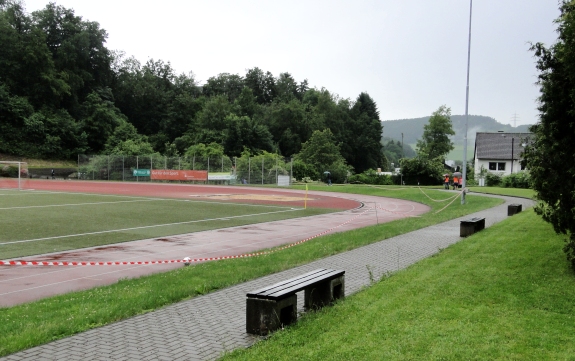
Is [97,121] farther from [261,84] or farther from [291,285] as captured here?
[291,285]

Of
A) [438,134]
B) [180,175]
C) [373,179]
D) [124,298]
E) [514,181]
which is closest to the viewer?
[124,298]

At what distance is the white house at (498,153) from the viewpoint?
7562cm

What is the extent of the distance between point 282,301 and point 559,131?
16.8 ft

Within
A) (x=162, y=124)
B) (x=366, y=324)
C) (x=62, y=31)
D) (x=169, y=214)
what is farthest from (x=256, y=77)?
(x=366, y=324)

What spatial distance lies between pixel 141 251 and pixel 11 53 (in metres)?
87.4

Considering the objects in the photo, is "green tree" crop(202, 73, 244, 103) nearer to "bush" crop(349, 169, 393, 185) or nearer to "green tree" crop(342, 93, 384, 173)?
"green tree" crop(342, 93, 384, 173)

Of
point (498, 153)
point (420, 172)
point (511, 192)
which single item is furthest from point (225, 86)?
point (511, 192)

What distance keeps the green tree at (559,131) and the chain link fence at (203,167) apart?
4828cm

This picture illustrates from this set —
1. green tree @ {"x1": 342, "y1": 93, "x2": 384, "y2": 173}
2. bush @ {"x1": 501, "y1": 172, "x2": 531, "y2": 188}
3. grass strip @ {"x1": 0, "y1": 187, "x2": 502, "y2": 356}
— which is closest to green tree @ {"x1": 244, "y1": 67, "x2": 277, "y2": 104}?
green tree @ {"x1": 342, "y1": 93, "x2": 384, "y2": 173}

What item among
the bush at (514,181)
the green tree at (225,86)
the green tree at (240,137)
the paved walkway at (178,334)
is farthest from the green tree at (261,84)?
the paved walkway at (178,334)

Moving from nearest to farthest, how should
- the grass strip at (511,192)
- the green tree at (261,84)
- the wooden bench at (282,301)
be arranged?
the wooden bench at (282,301)
the grass strip at (511,192)
the green tree at (261,84)

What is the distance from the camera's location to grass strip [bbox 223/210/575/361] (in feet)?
16.1

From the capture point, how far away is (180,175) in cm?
6056

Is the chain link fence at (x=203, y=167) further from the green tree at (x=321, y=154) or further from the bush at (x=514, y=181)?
the bush at (x=514, y=181)
